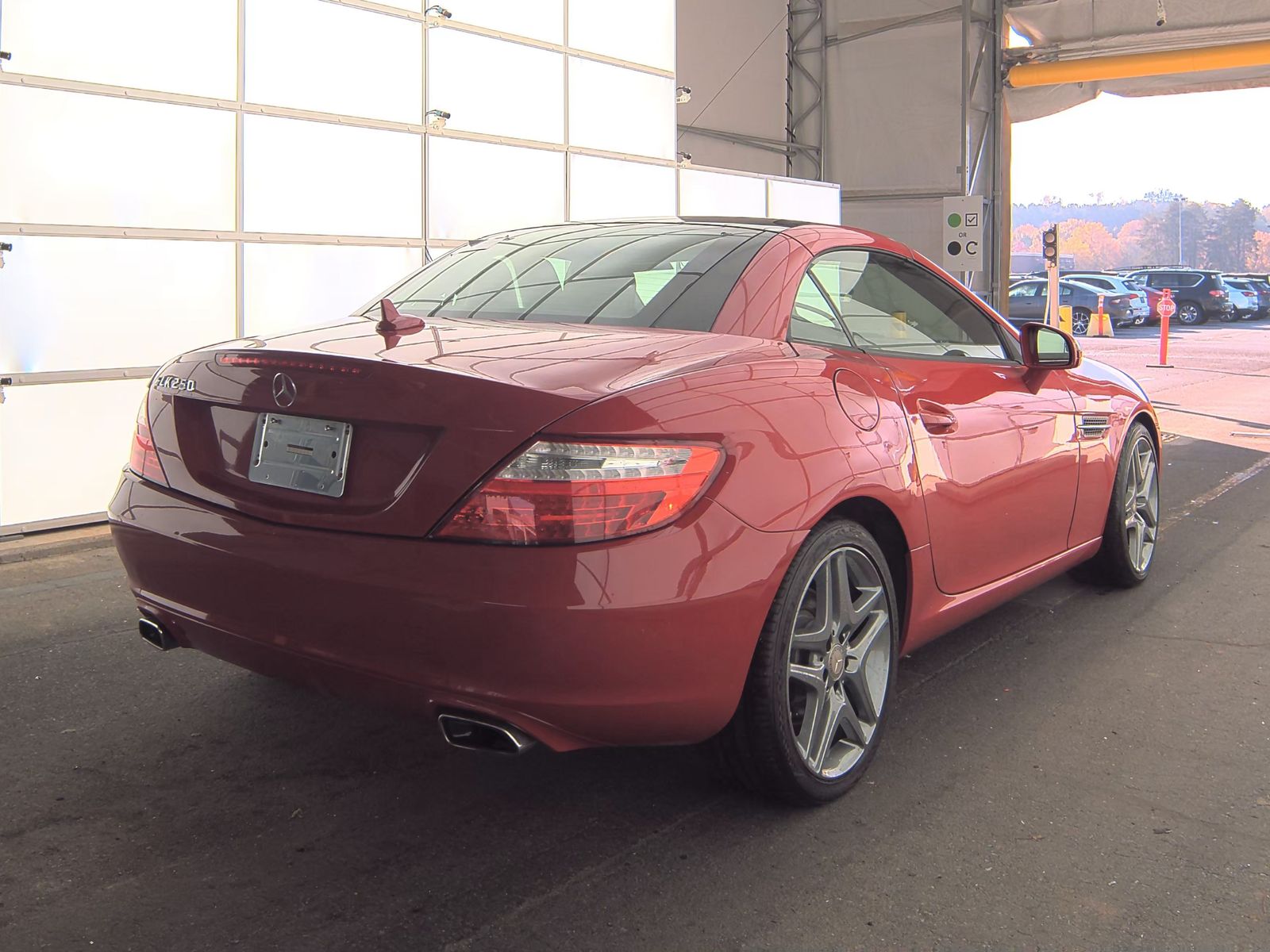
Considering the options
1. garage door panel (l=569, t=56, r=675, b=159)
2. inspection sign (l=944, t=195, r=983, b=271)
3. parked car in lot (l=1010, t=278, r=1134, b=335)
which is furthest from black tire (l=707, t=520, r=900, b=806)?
parked car in lot (l=1010, t=278, r=1134, b=335)

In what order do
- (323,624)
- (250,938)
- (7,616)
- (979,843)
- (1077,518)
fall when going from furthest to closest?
(7,616) → (1077,518) → (979,843) → (323,624) → (250,938)

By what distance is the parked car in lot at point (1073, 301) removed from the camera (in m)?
34.9

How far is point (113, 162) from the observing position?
24.5 feet

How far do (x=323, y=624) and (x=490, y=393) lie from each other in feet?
2.05

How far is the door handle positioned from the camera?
3514mm

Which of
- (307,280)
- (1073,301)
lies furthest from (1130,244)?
(307,280)

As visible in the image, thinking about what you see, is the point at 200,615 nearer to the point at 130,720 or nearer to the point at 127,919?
the point at 127,919

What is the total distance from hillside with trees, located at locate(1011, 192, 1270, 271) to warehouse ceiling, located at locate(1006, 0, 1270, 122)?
310 ft

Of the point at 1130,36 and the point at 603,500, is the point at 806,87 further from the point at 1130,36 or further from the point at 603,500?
the point at 603,500

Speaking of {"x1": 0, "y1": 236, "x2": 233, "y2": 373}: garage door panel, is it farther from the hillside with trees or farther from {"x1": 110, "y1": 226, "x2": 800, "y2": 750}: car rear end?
the hillside with trees

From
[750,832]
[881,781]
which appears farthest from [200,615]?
[881,781]

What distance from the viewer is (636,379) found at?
8.97 ft

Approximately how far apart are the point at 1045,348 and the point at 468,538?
2536 millimetres


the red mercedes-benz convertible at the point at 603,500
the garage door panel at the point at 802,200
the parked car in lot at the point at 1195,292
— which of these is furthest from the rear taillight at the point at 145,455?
the parked car in lot at the point at 1195,292
